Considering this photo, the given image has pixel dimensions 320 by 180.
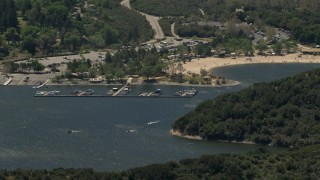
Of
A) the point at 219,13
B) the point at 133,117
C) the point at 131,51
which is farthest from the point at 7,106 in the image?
the point at 219,13

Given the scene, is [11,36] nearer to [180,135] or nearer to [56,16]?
[56,16]

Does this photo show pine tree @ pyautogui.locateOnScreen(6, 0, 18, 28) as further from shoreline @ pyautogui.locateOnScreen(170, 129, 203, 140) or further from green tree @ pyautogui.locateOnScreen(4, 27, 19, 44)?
shoreline @ pyautogui.locateOnScreen(170, 129, 203, 140)

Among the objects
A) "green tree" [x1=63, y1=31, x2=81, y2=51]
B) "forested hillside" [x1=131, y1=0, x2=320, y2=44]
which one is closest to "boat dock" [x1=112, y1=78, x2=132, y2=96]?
"green tree" [x1=63, y1=31, x2=81, y2=51]

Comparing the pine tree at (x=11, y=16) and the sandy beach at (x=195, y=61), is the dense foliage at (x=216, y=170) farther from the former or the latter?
the pine tree at (x=11, y=16)

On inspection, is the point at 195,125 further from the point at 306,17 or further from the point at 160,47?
the point at 306,17

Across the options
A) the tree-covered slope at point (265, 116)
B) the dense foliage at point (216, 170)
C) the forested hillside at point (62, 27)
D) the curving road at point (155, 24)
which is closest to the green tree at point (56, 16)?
the forested hillside at point (62, 27)

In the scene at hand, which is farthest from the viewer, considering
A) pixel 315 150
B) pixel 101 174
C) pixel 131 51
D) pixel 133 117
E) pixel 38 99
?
pixel 131 51

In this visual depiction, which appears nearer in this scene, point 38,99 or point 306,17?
point 38,99
